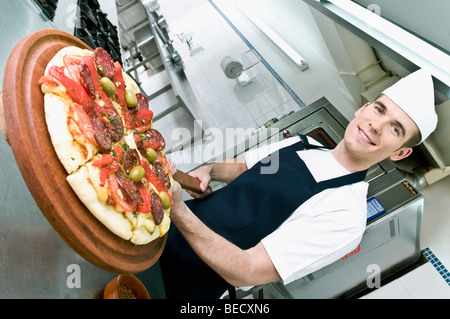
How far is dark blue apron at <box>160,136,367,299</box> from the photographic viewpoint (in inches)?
51.7

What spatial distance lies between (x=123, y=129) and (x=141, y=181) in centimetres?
19

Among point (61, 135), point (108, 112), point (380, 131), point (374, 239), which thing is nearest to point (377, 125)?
point (380, 131)

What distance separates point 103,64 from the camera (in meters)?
0.91

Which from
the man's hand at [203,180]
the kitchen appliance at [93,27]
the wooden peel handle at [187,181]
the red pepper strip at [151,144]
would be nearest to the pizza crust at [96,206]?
the red pepper strip at [151,144]

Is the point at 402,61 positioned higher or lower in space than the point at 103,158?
lower

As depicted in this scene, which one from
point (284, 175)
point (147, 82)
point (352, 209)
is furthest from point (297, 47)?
point (352, 209)

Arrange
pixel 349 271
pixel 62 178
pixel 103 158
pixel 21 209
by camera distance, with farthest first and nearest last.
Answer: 1. pixel 349 271
2. pixel 21 209
3. pixel 103 158
4. pixel 62 178

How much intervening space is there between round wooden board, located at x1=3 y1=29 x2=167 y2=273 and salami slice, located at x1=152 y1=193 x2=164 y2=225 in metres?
0.15

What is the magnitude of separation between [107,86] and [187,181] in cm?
59

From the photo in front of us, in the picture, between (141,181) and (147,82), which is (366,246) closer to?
(141,181)

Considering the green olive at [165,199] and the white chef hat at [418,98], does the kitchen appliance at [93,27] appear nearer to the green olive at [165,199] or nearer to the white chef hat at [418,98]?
the green olive at [165,199]

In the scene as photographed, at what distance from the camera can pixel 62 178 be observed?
62cm

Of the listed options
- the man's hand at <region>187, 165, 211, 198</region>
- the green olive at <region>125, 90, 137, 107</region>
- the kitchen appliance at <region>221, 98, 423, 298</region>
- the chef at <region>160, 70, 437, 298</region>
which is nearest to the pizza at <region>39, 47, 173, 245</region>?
the green olive at <region>125, 90, 137, 107</region>

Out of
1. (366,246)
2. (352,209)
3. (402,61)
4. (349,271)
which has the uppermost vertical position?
(402,61)
